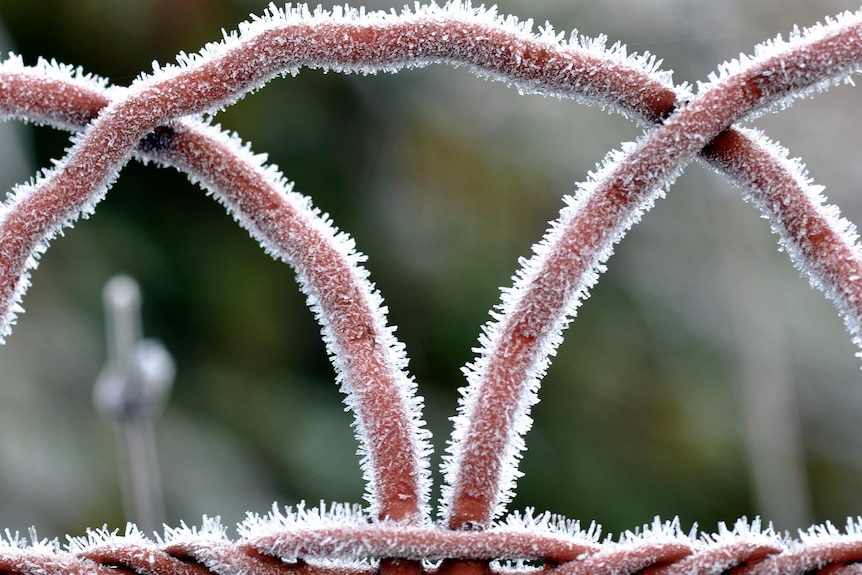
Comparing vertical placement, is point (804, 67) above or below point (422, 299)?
below

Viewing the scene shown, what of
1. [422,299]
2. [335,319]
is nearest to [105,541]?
[335,319]

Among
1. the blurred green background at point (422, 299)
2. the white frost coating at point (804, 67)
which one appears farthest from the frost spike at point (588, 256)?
the blurred green background at point (422, 299)

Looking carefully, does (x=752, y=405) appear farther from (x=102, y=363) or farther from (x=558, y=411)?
(x=102, y=363)

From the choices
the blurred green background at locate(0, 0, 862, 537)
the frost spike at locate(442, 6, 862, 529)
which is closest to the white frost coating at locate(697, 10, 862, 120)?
the frost spike at locate(442, 6, 862, 529)

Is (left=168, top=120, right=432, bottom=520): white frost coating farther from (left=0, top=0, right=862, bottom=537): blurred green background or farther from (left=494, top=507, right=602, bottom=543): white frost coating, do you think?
(left=0, top=0, right=862, bottom=537): blurred green background

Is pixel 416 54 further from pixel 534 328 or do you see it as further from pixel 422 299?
pixel 422 299

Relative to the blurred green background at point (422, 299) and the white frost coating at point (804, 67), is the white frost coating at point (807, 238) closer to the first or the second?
the white frost coating at point (804, 67)
